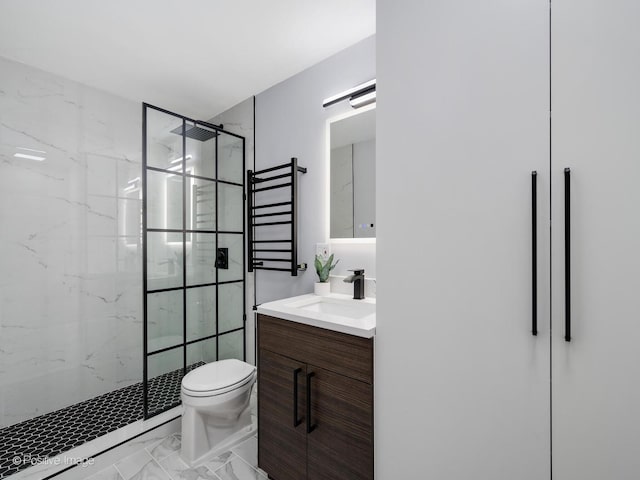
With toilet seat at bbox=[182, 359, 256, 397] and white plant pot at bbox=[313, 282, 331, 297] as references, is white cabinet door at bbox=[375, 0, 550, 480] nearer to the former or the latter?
white plant pot at bbox=[313, 282, 331, 297]

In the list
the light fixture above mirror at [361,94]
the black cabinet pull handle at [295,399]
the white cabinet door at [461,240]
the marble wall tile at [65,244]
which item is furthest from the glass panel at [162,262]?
the white cabinet door at [461,240]

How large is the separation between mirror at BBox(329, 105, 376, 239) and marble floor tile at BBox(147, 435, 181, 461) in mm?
1645

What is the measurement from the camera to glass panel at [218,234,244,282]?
99.5 inches

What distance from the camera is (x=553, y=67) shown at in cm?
78

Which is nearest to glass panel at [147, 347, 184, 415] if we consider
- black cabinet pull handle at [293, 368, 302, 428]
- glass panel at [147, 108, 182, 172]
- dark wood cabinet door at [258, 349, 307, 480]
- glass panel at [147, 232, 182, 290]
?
Result: glass panel at [147, 232, 182, 290]

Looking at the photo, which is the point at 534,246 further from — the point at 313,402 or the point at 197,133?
the point at 197,133

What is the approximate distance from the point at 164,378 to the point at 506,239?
231 centimetres

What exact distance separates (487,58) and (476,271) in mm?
641

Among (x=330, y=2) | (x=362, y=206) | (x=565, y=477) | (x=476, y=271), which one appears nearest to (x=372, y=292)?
(x=362, y=206)

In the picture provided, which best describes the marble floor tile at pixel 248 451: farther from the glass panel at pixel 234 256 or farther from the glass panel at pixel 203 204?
the glass panel at pixel 203 204

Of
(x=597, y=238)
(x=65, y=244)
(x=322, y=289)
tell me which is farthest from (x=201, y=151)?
(x=597, y=238)

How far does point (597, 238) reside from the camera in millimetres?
738

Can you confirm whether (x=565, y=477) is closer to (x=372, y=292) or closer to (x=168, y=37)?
(x=372, y=292)

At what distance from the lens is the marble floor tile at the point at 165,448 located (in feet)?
5.79
